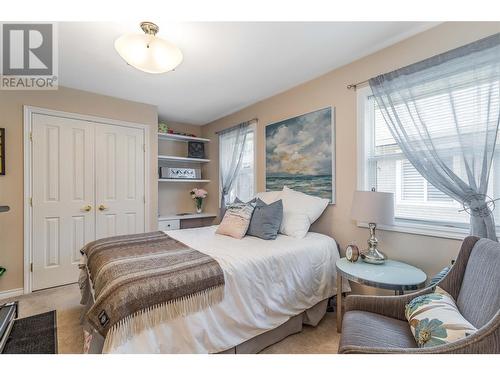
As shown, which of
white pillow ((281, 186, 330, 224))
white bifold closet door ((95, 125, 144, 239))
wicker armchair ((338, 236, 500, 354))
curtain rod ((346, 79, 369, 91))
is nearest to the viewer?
wicker armchair ((338, 236, 500, 354))

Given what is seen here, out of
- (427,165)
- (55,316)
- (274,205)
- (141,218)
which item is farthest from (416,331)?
(141,218)

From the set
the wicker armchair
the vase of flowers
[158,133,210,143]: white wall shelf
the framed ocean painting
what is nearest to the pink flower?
the vase of flowers

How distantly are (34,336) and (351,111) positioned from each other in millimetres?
3376

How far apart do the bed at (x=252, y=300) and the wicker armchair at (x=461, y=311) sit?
0.49 meters

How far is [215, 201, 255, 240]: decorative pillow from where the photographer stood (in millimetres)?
2279

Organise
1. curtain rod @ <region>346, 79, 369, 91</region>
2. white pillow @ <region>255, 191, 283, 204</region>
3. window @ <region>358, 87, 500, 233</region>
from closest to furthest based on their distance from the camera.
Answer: window @ <region>358, 87, 500, 233</region> < curtain rod @ <region>346, 79, 369, 91</region> < white pillow @ <region>255, 191, 283, 204</region>

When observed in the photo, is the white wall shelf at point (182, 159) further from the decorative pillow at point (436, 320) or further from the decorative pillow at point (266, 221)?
the decorative pillow at point (436, 320)

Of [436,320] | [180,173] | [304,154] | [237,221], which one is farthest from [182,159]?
[436,320]

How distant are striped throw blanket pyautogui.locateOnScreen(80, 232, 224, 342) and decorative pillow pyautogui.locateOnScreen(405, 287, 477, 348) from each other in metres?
1.04

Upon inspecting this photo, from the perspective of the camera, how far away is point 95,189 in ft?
9.93

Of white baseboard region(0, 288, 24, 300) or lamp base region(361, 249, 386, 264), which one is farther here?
white baseboard region(0, 288, 24, 300)

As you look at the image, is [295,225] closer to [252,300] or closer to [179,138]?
[252,300]

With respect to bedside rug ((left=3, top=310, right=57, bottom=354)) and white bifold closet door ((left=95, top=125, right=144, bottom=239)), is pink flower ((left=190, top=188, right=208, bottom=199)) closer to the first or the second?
white bifold closet door ((left=95, top=125, right=144, bottom=239))

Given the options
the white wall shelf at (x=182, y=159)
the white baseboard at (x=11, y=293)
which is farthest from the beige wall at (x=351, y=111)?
the white baseboard at (x=11, y=293)
